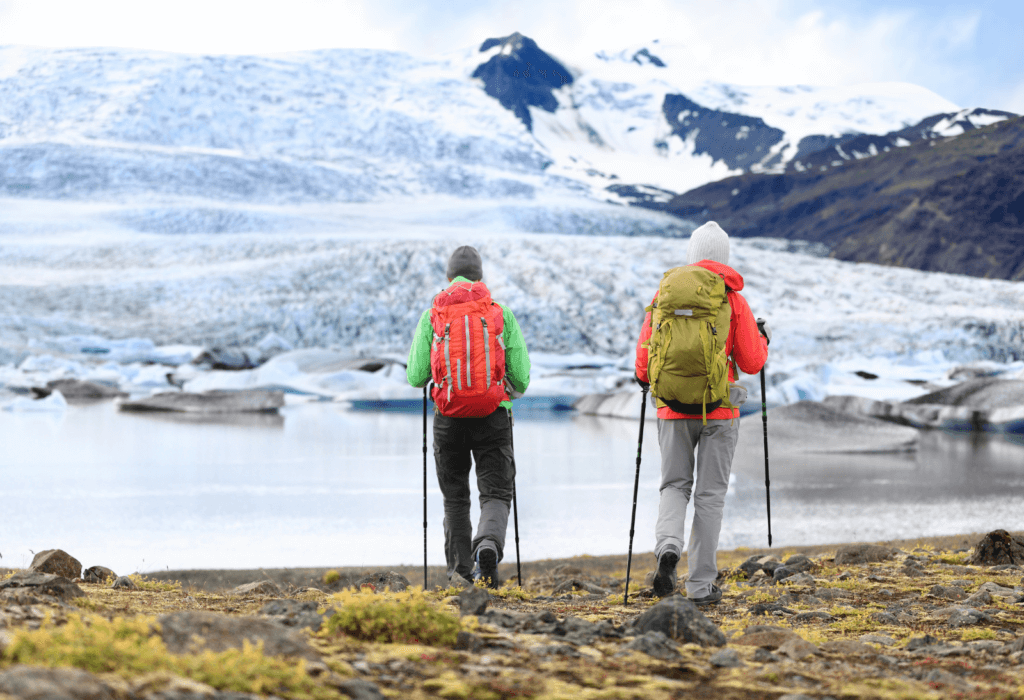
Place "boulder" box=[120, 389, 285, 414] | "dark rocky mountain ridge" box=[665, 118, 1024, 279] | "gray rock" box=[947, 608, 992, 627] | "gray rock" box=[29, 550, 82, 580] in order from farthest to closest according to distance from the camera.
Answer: "dark rocky mountain ridge" box=[665, 118, 1024, 279] < "boulder" box=[120, 389, 285, 414] < "gray rock" box=[29, 550, 82, 580] < "gray rock" box=[947, 608, 992, 627]

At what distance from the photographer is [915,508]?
7.00 m

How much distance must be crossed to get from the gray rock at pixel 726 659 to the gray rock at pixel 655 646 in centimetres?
8

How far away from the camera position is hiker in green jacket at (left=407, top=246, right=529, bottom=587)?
3021mm

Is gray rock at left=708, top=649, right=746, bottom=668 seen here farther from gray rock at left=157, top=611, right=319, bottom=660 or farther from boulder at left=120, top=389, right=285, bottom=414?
boulder at left=120, top=389, right=285, bottom=414

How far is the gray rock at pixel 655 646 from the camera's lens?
6.32 ft

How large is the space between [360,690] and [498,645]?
1.74 ft

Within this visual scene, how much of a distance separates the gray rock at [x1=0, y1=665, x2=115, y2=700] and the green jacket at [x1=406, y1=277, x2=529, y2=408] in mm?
1891

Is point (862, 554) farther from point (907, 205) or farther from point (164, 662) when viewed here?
point (907, 205)

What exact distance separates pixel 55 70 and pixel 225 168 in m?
14.2

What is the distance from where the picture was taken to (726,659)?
1.89m

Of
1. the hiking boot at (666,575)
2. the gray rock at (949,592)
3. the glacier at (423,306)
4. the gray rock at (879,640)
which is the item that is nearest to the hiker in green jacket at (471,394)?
the hiking boot at (666,575)

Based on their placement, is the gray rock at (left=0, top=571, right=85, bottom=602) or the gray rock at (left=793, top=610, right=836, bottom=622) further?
the gray rock at (left=793, top=610, right=836, bottom=622)

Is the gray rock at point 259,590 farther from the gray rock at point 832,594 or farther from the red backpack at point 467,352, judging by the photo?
the gray rock at point 832,594

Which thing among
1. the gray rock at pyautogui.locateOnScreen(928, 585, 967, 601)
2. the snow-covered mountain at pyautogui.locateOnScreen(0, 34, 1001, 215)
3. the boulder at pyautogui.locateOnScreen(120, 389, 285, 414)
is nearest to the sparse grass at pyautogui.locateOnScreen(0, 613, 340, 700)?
the gray rock at pyautogui.locateOnScreen(928, 585, 967, 601)
